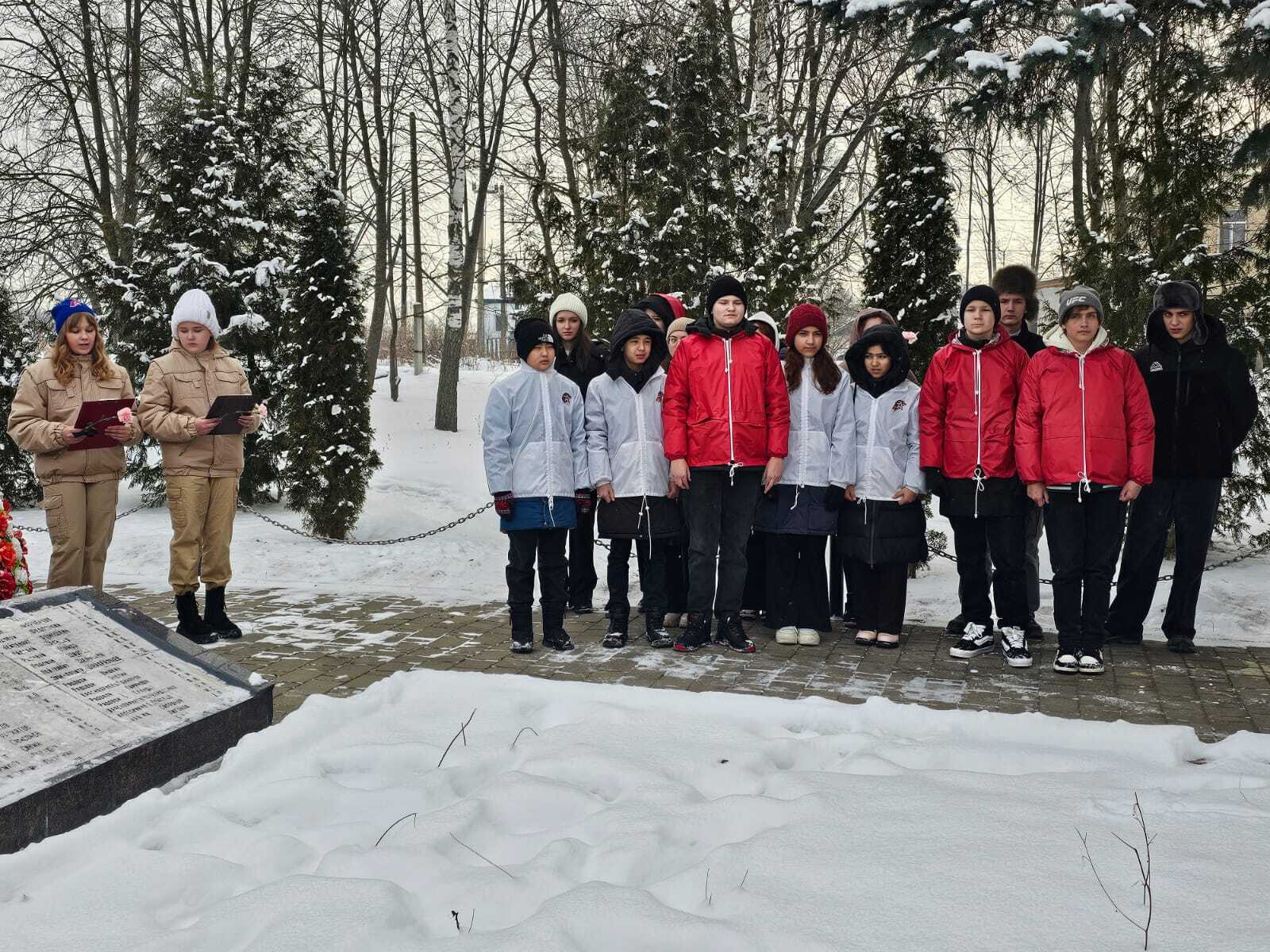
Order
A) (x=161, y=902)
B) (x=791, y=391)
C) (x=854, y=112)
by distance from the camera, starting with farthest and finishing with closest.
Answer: (x=854, y=112)
(x=791, y=391)
(x=161, y=902)

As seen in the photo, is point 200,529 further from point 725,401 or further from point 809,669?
point 809,669

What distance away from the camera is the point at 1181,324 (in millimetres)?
5887

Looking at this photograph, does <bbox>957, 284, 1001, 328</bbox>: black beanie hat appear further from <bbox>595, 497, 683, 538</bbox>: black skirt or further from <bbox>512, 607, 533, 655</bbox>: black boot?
<bbox>512, 607, 533, 655</bbox>: black boot

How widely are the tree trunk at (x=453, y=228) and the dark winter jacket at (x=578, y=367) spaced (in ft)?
37.0

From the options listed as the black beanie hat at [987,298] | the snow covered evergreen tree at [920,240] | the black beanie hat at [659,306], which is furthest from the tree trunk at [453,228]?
the black beanie hat at [987,298]

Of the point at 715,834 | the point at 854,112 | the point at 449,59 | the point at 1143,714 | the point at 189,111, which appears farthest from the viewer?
the point at 854,112

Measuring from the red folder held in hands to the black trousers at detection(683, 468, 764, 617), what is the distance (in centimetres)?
326

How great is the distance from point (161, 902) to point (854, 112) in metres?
17.5

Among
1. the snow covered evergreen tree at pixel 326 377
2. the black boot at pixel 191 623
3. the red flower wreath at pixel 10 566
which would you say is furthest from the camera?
the snow covered evergreen tree at pixel 326 377

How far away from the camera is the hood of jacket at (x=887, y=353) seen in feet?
19.7

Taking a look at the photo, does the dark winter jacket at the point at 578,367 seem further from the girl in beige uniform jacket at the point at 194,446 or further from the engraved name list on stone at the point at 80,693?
the engraved name list on stone at the point at 80,693

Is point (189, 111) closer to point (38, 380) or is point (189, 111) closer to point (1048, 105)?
point (38, 380)

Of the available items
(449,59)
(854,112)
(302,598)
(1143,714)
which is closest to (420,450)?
(449,59)

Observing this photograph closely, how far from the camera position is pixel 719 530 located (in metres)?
6.08
